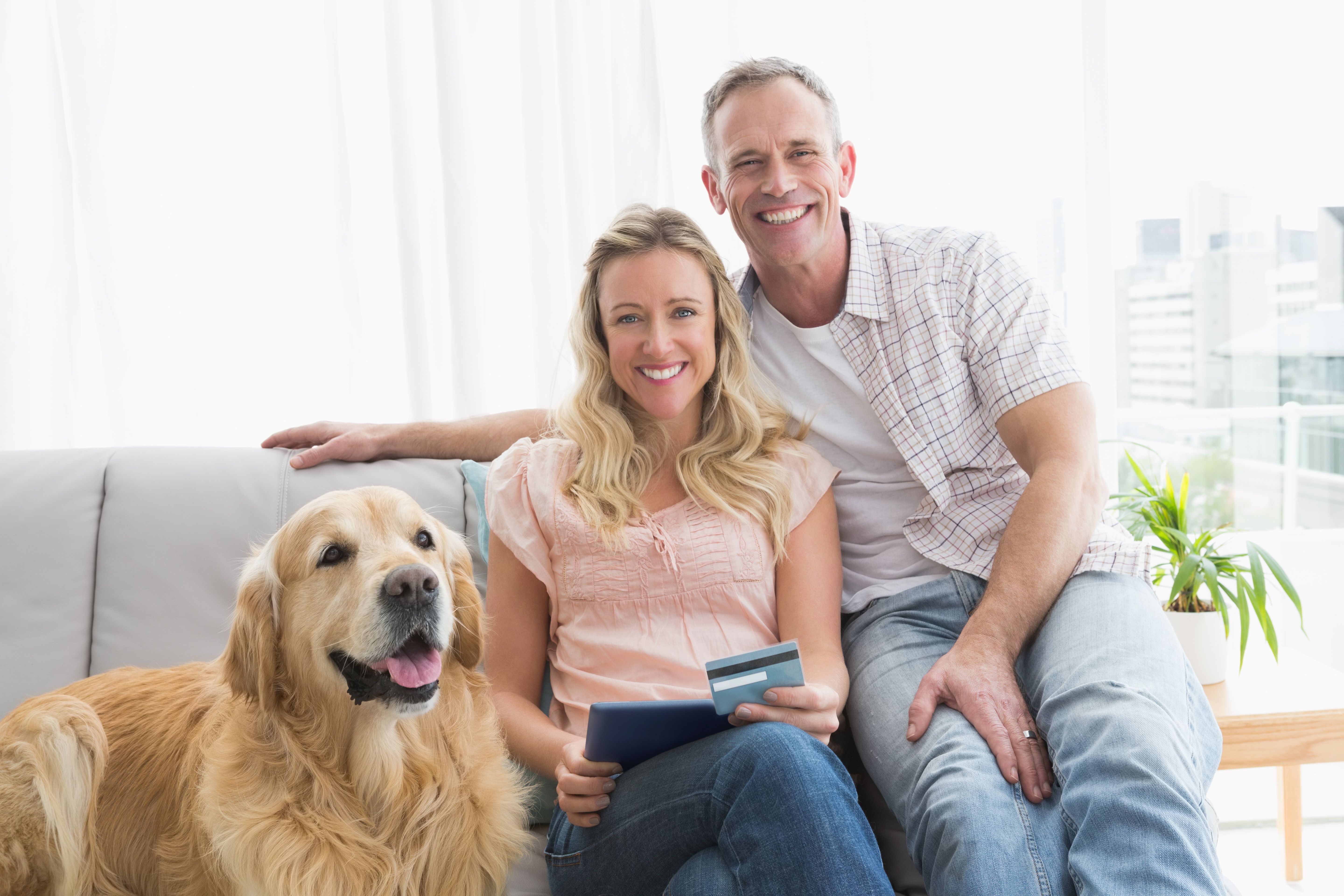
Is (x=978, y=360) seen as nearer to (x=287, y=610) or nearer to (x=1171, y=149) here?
(x=287, y=610)

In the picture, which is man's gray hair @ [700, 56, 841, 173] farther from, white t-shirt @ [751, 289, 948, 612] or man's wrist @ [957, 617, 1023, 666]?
man's wrist @ [957, 617, 1023, 666]

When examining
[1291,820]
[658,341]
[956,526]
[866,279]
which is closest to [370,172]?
[658,341]

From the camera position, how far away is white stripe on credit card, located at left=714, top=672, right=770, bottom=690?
1.18 meters

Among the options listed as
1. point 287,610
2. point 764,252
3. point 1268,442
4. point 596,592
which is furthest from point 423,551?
point 1268,442

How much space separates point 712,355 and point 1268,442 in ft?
7.73

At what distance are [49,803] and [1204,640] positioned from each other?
2118 millimetres

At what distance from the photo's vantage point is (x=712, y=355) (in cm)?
164

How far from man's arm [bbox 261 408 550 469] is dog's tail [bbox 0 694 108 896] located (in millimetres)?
674

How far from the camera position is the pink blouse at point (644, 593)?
1.51 m

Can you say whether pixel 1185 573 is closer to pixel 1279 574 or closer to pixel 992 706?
pixel 1279 574

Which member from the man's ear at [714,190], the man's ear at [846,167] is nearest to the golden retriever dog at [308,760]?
the man's ear at [714,190]

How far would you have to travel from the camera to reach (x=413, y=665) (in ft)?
3.91

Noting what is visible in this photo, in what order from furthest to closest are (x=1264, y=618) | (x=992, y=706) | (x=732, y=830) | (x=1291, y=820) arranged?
A: 1. (x=1291, y=820)
2. (x=1264, y=618)
3. (x=992, y=706)
4. (x=732, y=830)

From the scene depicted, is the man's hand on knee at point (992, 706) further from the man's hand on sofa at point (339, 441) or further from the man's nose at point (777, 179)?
the man's hand on sofa at point (339, 441)
